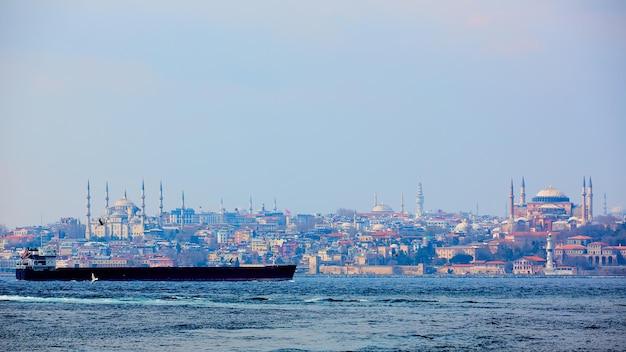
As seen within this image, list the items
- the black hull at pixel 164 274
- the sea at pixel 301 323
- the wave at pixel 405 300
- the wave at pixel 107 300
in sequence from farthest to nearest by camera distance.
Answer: the black hull at pixel 164 274 → the wave at pixel 405 300 → the wave at pixel 107 300 → the sea at pixel 301 323

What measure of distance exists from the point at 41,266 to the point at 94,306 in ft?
152

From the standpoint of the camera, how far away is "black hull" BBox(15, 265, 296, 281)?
110 m

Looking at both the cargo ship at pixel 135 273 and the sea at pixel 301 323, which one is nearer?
the sea at pixel 301 323

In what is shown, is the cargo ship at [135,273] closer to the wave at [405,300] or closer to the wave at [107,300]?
the wave at [107,300]

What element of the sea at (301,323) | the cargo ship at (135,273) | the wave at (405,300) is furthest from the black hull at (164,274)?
the wave at (405,300)

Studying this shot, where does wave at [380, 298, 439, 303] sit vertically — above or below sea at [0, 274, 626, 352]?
below

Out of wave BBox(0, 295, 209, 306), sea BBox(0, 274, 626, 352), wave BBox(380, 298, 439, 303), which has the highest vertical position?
wave BBox(0, 295, 209, 306)

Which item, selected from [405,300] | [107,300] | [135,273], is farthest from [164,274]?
[405,300]

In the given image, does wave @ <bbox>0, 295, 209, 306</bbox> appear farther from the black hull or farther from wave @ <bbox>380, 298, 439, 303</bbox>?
the black hull

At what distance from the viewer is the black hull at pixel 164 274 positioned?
360 feet

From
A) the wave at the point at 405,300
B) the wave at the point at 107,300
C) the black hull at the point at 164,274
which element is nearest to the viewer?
the wave at the point at 107,300

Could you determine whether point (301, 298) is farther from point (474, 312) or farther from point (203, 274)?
point (203, 274)

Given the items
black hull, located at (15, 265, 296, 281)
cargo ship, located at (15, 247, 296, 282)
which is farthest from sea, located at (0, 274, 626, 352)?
cargo ship, located at (15, 247, 296, 282)

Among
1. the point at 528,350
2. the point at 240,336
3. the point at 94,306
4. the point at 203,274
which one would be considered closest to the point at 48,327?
the point at 240,336
